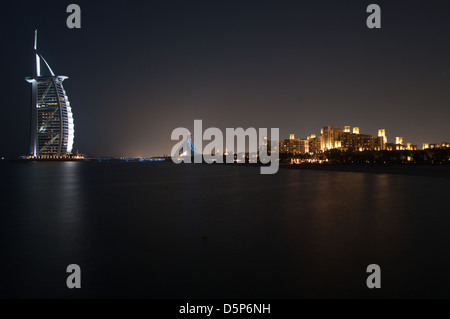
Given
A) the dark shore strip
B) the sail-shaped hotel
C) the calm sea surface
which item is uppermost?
the sail-shaped hotel

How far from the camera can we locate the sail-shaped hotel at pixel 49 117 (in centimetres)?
15788

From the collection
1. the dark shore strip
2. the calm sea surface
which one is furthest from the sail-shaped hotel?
the calm sea surface

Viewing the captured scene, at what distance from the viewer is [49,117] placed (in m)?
159

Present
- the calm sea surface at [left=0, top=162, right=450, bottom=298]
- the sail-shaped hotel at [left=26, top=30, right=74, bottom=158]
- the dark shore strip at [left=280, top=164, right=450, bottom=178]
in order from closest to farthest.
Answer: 1. the calm sea surface at [left=0, top=162, right=450, bottom=298]
2. the dark shore strip at [left=280, top=164, right=450, bottom=178]
3. the sail-shaped hotel at [left=26, top=30, right=74, bottom=158]

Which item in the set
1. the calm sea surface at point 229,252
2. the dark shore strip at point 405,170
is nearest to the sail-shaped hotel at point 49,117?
the dark shore strip at point 405,170

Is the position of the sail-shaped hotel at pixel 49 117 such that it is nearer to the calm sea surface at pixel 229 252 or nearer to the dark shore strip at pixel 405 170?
the dark shore strip at pixel 405 170

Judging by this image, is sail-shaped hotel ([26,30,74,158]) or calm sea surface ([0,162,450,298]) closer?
calm sea surface ([0,162,450,298])

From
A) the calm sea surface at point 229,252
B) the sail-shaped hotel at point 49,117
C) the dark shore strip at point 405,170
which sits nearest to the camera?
the calm sea surface at point 229,252

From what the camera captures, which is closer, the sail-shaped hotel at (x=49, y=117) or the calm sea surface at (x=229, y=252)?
the calm sea surface at (x=229, y=252)

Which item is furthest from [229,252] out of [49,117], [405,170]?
[49,117]

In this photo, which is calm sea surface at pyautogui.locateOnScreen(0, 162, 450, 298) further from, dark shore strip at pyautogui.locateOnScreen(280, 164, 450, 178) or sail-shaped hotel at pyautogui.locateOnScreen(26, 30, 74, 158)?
sail-shaped hotel at pyautogui.locateOnScreen(26, 30, 74, 158)

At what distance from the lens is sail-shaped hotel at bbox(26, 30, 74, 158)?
518ft
